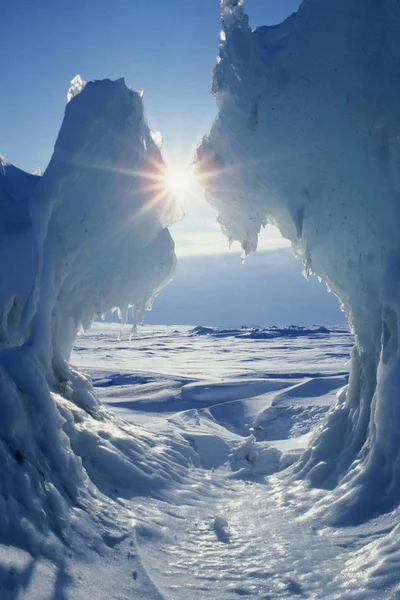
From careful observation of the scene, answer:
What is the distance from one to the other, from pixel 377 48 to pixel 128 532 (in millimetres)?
5929

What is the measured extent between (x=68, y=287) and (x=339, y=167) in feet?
16.9

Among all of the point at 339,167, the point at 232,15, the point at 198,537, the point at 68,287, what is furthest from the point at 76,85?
the point at 198,537

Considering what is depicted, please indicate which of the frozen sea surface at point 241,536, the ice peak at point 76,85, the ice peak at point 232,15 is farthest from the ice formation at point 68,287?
the ice peak at point 232,15

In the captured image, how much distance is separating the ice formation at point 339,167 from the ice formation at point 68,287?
5.09 ft

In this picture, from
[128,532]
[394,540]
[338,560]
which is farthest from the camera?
[128,532]

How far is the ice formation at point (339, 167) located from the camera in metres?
4.90

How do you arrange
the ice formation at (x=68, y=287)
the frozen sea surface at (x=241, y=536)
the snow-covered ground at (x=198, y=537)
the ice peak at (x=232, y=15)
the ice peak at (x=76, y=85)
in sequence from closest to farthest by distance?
the snow-covered ground at (x=198, y=537) → the frozen sea surface at (x=241, y=536) → the ice formation at (x=68, y=287) → the ice peak at (x=232, y=15) → the ice peak at (x=76, y=85)

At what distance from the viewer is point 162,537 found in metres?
4.51

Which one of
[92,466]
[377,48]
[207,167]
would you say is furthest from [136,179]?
[92,466]

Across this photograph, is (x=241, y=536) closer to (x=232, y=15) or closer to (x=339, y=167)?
(x=339, y=167)

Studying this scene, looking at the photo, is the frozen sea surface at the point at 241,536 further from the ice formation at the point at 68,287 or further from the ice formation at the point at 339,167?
the ice formation at the point at 68,287

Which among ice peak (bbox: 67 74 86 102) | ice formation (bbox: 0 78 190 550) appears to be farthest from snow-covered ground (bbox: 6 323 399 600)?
ice peak (bbox: 67 74 86 102)

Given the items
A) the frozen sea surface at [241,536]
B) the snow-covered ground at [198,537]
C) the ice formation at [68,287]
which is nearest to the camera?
the snow-covered ground at [198,537]

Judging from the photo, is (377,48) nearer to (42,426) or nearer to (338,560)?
(338,560)
